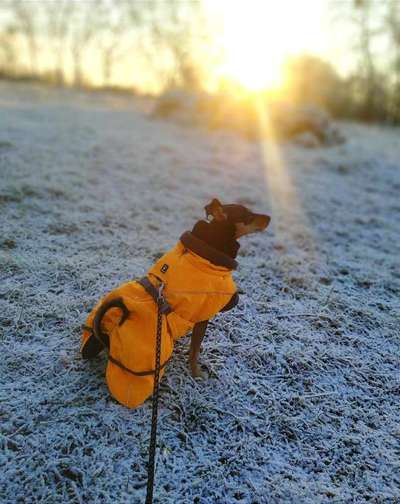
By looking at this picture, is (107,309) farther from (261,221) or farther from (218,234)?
(261,221)

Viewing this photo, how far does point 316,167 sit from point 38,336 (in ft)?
23.1

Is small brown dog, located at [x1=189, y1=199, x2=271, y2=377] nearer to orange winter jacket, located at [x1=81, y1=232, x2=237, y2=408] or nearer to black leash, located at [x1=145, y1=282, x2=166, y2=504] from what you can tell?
orange winter jacket, located at [x1=81, y1=232, x2=237, y2=408]

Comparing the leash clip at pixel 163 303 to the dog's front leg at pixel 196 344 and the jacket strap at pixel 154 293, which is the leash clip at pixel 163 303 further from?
the dog's front leg at pixel 196 344

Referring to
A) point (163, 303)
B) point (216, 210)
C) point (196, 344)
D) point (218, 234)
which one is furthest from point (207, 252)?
point (196, 344)

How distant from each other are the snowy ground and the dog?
274 millimetres

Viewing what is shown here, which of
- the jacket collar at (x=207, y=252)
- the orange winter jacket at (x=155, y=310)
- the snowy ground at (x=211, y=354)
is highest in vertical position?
the jacket collar at (x=207, y=252)

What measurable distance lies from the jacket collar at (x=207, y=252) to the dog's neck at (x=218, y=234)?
0.05m

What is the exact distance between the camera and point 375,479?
7.46 feet

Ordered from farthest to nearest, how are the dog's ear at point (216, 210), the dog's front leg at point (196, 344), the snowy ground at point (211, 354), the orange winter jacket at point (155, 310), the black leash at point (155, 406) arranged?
the dog's front leg at point (196, 344), the dog's ear at point (216, 210), the orange winter jacket at point (155, 310), the snowy ground at point (211, 354), the black leash at point (155, 406)

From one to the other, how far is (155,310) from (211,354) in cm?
80

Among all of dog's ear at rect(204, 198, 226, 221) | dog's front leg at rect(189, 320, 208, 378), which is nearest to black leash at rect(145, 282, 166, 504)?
dog's front leg at rect(189, 320, 208, 378)

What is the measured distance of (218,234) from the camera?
8.40ft

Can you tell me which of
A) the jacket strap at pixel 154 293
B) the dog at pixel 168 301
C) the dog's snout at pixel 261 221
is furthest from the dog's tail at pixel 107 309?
the dog's snout at pixel 261 221

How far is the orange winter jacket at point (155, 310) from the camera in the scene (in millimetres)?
2402
